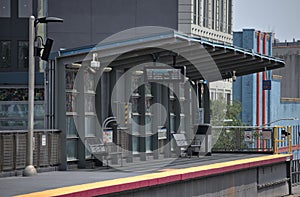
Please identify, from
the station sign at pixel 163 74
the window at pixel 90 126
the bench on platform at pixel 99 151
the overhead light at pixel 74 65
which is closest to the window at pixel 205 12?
the station sign at pixel 163 74

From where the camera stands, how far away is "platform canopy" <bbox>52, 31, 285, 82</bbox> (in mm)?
24188

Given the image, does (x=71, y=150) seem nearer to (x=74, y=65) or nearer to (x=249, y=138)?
(x=74, y=65)

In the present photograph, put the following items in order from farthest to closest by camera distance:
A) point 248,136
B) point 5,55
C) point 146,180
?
point 5,55 < point 248,136 < point 146,180

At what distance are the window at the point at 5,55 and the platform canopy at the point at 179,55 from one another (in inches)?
1430

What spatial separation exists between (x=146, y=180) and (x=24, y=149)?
3.85 metres

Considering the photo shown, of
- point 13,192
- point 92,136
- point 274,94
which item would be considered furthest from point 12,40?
point 13,192

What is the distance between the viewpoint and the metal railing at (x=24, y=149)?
21.6 metres

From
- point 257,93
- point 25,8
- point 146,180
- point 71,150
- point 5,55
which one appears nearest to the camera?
point 146,180

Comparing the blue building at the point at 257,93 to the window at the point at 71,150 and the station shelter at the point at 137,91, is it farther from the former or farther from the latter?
the window at the point at 71,150

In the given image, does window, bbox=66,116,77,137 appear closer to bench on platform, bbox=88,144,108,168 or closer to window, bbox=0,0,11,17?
bench on platform, bbox=88,144,108,168

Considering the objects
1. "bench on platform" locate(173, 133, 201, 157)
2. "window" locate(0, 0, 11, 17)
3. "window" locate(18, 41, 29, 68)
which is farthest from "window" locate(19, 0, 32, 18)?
"bench on platform" locate(173, 133, 201, 157)

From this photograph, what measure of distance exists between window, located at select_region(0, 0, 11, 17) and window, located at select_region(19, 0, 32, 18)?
3.12 ft

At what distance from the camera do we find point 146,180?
65.8ft

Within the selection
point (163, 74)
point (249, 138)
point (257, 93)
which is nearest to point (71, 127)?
point (163, 74)
